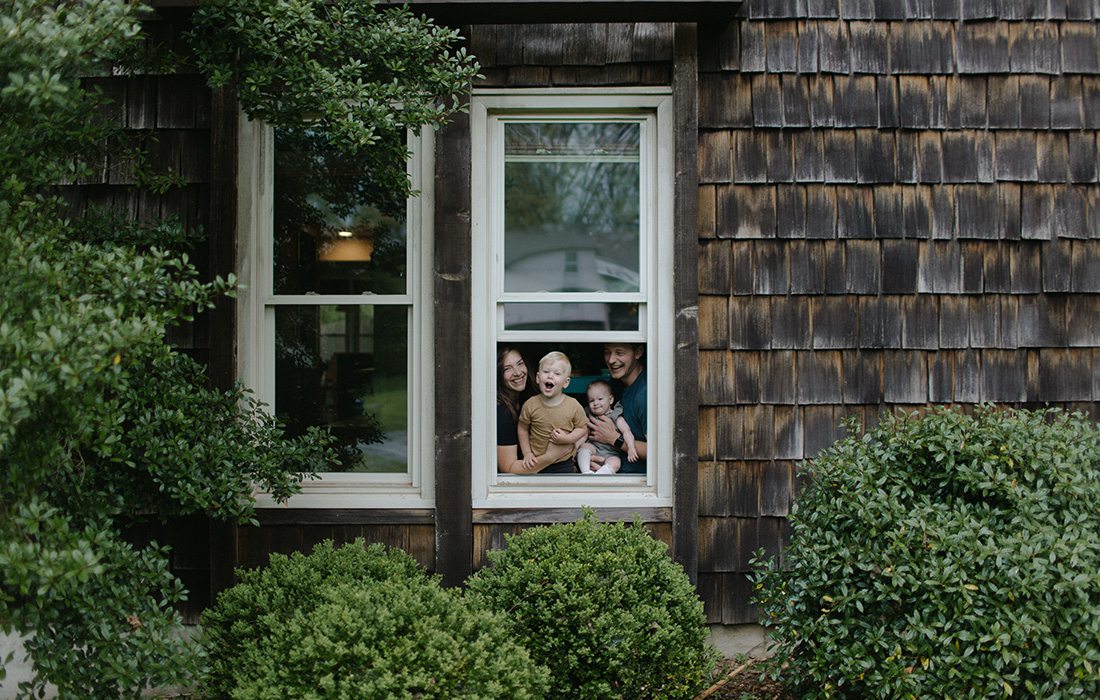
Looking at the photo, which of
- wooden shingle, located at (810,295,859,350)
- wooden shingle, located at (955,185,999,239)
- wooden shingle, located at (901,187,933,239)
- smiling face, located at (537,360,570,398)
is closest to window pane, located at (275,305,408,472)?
smiling face, located at (537,360,570,398)

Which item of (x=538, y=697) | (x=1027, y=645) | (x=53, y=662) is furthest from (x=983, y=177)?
(x=53, y=662)

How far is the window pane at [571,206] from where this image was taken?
14.0ft

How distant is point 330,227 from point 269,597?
1.84 metres

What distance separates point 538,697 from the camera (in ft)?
10.1

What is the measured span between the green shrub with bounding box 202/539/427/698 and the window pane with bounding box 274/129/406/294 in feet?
4.59

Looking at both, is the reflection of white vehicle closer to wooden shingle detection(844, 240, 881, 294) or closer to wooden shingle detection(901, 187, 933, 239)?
wooden shingle detection(844, 240, 881, 294)

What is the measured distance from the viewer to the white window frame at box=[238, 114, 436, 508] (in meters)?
4.13

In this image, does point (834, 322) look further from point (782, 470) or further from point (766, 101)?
point (766, 101)

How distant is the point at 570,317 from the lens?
14.0ft

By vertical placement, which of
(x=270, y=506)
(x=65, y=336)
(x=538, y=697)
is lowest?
(x=538, y=697)

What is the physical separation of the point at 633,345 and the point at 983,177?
6.34 ft

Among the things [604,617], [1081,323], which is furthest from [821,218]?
[604,617]

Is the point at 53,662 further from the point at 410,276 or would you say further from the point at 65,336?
the point at 410,276

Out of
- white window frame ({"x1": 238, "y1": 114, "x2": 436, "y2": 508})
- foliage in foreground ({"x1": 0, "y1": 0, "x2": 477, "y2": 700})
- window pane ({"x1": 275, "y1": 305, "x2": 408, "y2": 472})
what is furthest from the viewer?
window pane ({"x1": 275, "y1": 305, "x2": 408, "y2": 472})
